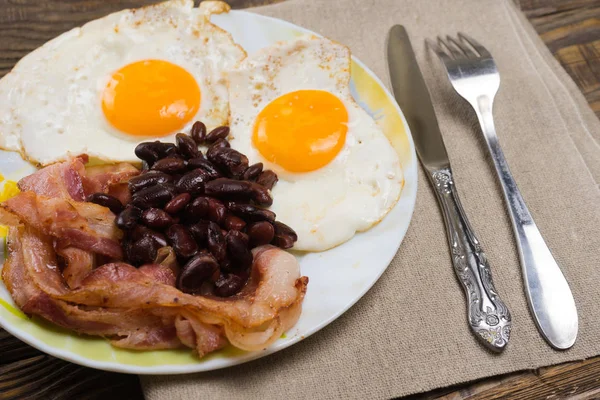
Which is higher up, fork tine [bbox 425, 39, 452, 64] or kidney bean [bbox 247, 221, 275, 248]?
fork tine [bbox 425, 39, 452, 64]

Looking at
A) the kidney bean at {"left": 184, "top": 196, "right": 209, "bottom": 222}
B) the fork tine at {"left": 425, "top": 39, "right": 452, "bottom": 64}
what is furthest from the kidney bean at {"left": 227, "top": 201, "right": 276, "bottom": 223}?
the fork tine at {"left": 425, "top": 39, "right": 452, "bottom": 64}

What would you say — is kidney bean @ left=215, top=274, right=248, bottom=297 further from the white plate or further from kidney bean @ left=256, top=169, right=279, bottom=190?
kidney bean @ left=256, top=169, right=279, bottom=190

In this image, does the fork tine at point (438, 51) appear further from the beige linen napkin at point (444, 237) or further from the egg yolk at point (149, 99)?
the egg yolk at point (149, 99)

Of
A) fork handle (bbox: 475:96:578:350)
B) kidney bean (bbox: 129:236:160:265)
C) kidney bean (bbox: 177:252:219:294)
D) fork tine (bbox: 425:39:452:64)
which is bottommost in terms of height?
fork handle (bbox: 475:96:578:350)

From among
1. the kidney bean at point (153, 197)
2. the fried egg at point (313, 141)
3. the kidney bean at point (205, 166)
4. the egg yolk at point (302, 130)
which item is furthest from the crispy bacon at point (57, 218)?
the egg yolk at point (302, 130)

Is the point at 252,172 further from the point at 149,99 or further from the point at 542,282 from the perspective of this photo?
the point at 542,282

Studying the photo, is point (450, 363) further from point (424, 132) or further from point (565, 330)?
point (424, 132)

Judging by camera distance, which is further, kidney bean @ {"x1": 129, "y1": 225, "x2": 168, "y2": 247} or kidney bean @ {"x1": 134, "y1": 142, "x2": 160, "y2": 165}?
kidney bean @ {"x1": 134, "y1": 142, "x2": 160, "y2": 165}

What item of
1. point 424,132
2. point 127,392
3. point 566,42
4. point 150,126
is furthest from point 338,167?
point 566,42

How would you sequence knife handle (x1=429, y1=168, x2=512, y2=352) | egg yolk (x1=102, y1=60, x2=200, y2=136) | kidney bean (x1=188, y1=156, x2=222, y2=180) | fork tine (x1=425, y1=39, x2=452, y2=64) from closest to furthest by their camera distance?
knife handle (x1=429, y1=168, x2=512, y2=352)
kidney bean (x1=188, y1=156, x2=222, y2=180)
egg yolk (x1=102, y1=60, x2=200, y2=136)
fork tine (x1=425, y1=39, x2=452, y2=64)
